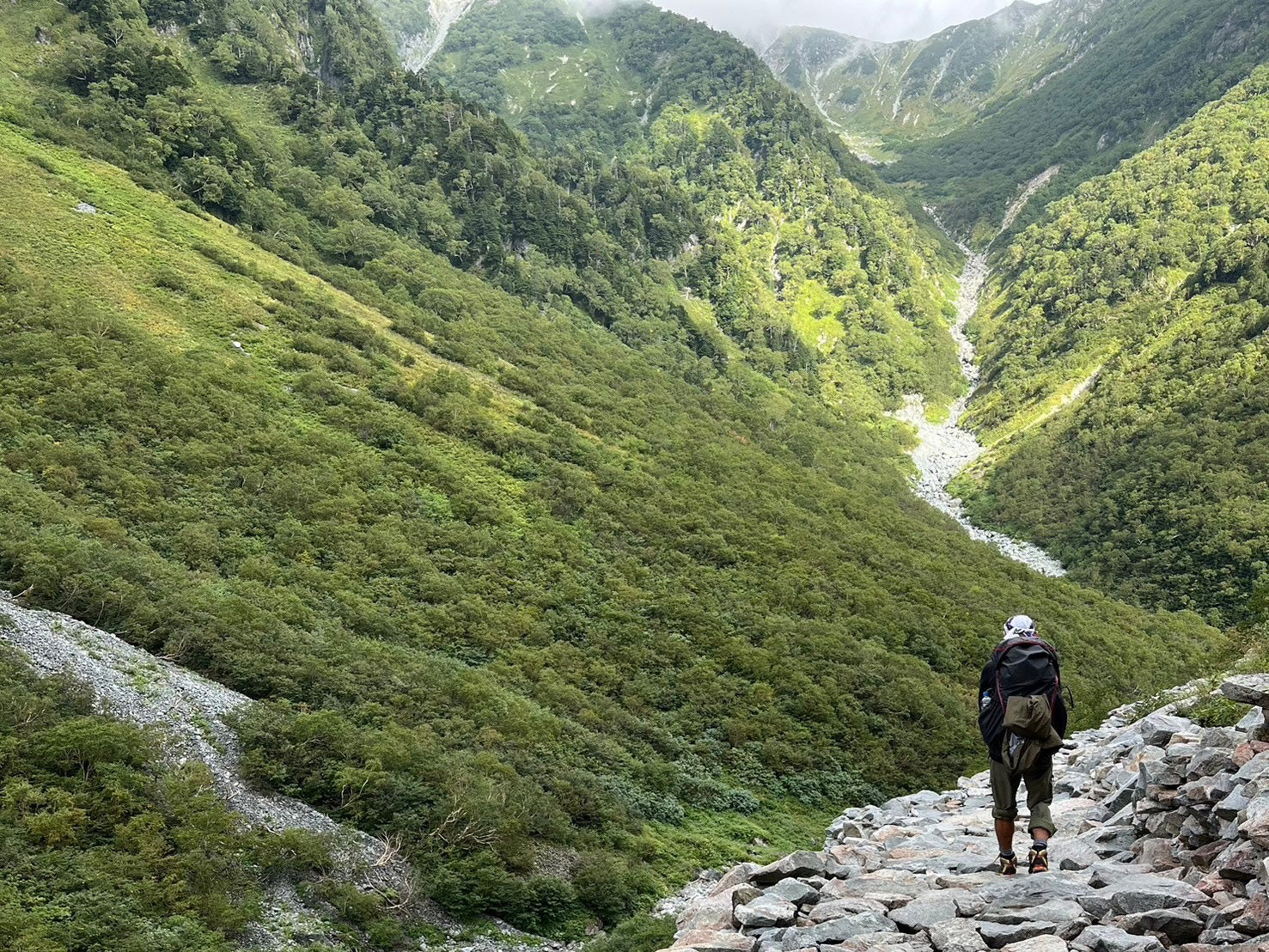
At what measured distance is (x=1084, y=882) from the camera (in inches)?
357

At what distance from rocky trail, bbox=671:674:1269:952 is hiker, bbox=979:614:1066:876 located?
452mm

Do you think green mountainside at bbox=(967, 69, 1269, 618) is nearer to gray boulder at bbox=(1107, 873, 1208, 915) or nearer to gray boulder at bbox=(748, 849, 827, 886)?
gray boulder at bbox=(748, 849, 827, 886)

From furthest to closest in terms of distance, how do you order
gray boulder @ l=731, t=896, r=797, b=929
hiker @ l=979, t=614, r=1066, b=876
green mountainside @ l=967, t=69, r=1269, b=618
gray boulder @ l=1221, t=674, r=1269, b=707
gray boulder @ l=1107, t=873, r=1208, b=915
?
green mountainside @ l=967, t=69, r=1269, b=618
hiker @ l=979, t=614, r=1066, b=876
gray boulder @ l=1221, t=674, r=1269, b=707
gray boulder @ l=731, t=896, r=797, b=929
gray boulder @ l=1107, t=873, r=1208, b=915

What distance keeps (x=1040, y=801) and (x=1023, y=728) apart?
47.4 inches

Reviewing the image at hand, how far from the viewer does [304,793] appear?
21016mm

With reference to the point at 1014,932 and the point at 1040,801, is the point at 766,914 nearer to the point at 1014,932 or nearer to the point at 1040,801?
the point at 1014,932

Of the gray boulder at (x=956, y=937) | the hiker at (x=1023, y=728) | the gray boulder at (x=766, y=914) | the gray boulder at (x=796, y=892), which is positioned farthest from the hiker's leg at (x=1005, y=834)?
the gray boulder at (x=766, y=914)

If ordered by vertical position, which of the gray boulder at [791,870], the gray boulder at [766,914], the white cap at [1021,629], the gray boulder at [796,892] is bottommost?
the gray boulder at [766,914]

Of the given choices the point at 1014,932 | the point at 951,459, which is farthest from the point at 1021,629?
the point at 951,459

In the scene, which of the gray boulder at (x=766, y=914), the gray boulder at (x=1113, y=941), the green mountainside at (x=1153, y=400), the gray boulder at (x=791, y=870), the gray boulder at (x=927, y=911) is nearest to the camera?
the gray boulder at (x=1113, y=941)

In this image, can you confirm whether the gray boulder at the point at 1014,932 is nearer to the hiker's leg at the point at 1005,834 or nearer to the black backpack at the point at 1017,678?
the hiker's leg at the point at 1005,834

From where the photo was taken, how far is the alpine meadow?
19312mm

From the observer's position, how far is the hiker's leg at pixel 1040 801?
33.2ft

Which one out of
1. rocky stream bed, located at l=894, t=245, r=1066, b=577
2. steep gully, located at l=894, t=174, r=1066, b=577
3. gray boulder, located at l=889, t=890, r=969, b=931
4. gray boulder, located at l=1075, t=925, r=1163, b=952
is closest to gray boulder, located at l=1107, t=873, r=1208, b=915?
gray boulder, located at l=1075, t=925, r=1163, b=952
